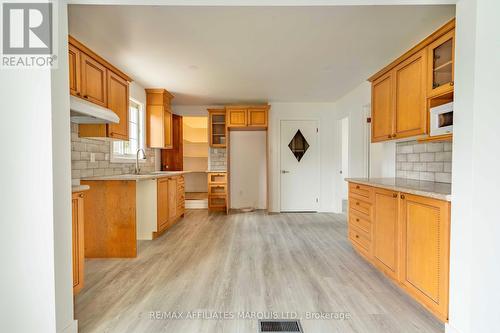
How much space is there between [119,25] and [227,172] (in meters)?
3.36

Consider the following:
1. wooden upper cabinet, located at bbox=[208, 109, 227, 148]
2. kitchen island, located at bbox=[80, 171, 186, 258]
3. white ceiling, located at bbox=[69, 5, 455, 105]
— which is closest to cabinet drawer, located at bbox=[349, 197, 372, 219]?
white ceiling, located at bbox=[69, 5, 455, 105]

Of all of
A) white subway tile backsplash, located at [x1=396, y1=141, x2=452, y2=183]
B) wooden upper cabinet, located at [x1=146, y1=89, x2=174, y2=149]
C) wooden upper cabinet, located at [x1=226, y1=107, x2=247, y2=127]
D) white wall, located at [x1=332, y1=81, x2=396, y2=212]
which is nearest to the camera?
white subway tile backsplash, located at [x1=396, y1=141, x2=452, y2=183]

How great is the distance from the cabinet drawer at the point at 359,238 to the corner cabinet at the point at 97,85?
311cm

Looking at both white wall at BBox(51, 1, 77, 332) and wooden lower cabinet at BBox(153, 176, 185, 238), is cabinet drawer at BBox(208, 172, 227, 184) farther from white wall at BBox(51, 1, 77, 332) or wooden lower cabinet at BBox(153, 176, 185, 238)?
white wall at BBox(51, 1, 77, 332)

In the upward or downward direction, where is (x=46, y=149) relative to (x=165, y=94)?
downward

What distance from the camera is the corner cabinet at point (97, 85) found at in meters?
2.42

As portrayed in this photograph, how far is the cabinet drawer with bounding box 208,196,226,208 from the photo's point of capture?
5438 mm

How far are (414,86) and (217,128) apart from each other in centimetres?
391

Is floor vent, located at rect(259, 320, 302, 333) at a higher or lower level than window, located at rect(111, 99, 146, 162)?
lower

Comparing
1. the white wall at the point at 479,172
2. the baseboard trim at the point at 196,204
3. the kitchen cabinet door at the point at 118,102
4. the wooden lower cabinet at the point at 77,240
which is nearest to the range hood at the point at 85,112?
the kitchen cabinet door at the point at 118,102

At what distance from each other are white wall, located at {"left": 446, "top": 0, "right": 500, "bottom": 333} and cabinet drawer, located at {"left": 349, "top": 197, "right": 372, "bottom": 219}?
111cm

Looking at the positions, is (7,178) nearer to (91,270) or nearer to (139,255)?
(91,270)

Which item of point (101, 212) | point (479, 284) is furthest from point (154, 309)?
point (479, 284)

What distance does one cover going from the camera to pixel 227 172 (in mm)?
5258
